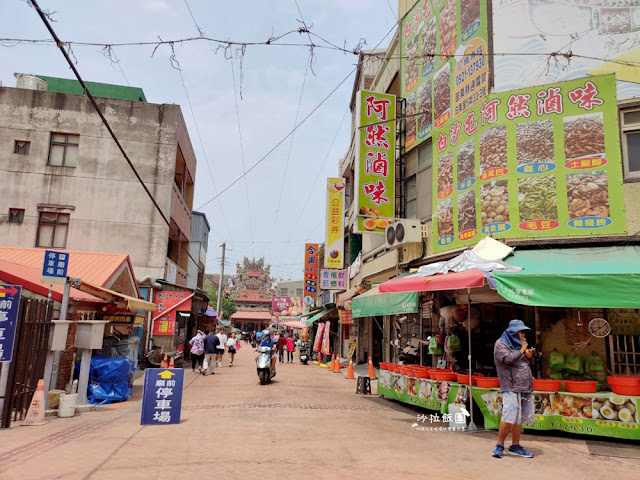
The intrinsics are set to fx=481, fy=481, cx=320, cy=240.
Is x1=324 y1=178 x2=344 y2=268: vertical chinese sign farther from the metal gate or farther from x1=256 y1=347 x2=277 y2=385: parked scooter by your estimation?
the metal gate

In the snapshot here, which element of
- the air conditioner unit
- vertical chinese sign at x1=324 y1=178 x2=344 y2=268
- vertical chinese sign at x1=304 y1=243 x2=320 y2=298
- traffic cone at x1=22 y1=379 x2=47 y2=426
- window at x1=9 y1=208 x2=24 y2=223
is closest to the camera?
traffic cone at x1=22 y1=379 x2=47 y2=426

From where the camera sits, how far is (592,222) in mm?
10070

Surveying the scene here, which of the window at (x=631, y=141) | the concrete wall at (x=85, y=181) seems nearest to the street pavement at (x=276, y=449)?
the window at (x=631, y=141)

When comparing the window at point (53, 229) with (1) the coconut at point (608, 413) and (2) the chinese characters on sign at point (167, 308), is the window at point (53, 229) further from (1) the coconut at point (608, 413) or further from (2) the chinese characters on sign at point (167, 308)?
(1) the coconut at point (608, 413)

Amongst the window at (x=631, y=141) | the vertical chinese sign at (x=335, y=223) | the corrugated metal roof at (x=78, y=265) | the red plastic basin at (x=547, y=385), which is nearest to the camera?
the red plastic basin at (x=547, y=385)

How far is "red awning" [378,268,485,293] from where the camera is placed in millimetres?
8422

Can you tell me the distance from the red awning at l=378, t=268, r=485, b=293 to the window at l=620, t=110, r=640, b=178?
438cm

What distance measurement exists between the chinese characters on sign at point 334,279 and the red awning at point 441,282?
15090 millimetres

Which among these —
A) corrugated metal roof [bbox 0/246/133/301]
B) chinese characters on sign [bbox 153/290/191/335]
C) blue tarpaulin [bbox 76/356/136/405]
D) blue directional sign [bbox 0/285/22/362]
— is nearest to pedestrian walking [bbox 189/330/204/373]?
chinese characters on sign [bbox 153/290/191/335]

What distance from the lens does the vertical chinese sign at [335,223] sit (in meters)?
25.1

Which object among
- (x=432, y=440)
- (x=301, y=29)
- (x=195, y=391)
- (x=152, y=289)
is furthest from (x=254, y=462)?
(x=152, y=289)

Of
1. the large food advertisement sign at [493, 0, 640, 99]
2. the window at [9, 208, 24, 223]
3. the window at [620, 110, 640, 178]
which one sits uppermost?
the large food advertisement sign at [493, 0, 640, 99]

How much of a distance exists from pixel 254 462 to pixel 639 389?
6281 millimetres

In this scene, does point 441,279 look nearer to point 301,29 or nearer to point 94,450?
point 301,29
